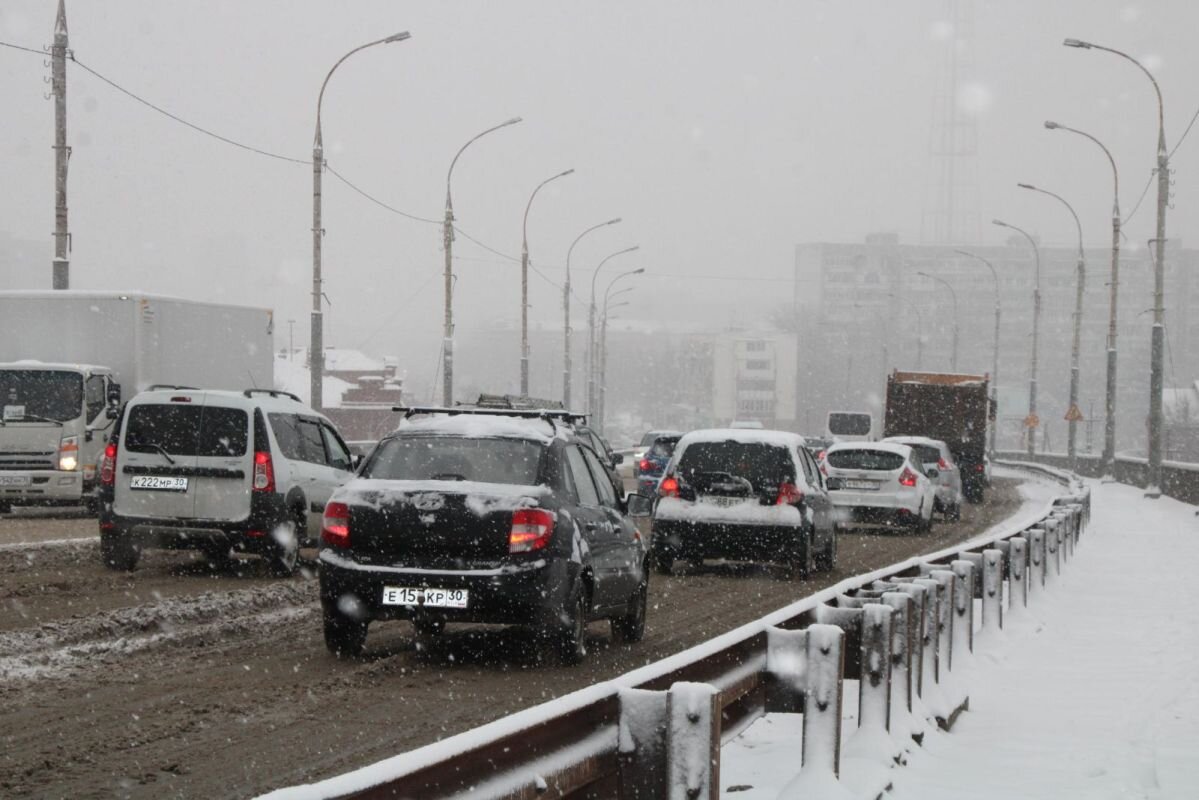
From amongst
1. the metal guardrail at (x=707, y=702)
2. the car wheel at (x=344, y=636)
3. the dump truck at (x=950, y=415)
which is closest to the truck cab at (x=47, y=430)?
the car wheel at (x=344, y=636)

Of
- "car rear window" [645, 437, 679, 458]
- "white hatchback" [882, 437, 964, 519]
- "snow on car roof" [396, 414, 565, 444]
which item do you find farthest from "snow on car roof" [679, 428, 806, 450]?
"car rear window" [645, 437, 679, 458]

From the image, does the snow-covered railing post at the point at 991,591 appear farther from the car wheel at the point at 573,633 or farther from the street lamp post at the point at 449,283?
the street lamp post at the point at 449,283

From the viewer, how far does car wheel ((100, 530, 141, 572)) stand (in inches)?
621

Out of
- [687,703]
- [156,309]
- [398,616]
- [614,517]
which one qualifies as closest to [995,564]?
[614,517]

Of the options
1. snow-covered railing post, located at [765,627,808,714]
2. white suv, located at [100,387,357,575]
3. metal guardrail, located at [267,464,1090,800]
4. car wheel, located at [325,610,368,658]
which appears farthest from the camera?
white suv, located at [100,387,357,575]

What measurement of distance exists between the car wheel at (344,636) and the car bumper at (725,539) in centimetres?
750

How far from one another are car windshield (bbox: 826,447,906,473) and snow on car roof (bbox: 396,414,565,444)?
15.6 m

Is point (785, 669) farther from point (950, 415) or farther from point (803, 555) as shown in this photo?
point (950, 415)

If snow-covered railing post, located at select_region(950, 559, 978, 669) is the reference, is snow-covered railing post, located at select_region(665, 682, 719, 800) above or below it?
above

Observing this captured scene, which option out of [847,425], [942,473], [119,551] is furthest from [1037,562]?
[847,425]

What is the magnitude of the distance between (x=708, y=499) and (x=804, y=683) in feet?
37.5

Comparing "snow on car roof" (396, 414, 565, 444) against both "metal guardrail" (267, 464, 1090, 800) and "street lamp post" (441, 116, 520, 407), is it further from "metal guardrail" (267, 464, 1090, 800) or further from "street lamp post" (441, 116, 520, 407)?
"street lamp post" (441, 116, 520, 407)

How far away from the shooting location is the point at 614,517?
37.8 ft

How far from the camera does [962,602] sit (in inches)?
433
